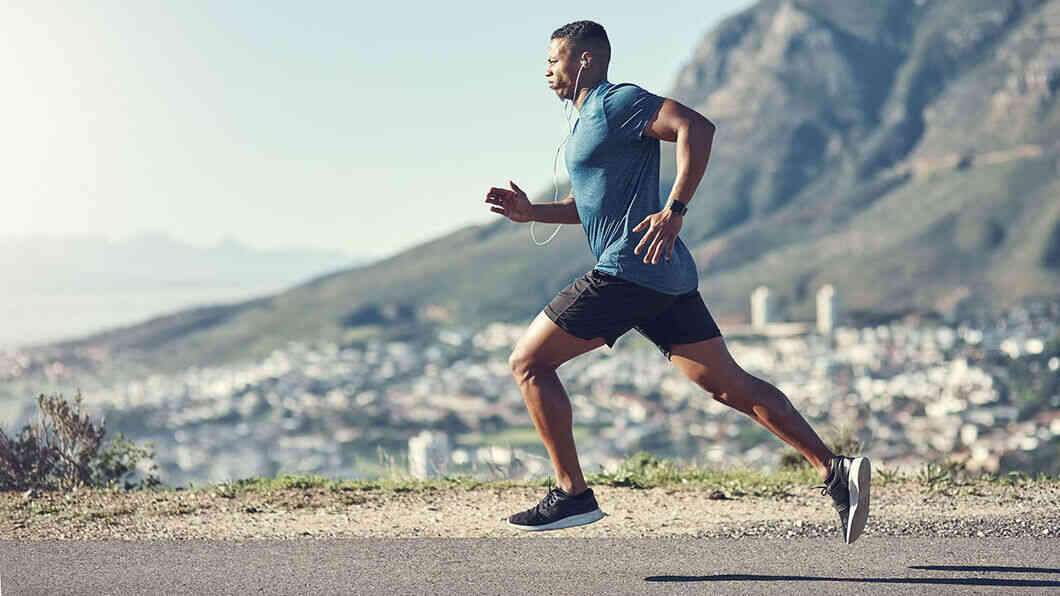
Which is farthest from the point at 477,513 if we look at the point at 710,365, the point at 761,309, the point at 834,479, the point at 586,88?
the point at 761,309

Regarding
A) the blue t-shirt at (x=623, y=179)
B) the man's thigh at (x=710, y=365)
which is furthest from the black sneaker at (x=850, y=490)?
the blue t-shirt at (x=623, y=179)

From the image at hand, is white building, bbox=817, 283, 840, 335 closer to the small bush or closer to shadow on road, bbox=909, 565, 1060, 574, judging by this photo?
the small bush

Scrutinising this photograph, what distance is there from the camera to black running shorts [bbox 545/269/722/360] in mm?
4441

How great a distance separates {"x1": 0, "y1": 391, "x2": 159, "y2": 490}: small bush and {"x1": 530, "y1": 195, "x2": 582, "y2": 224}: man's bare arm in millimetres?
2752

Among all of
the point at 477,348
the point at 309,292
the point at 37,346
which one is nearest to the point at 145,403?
the point at 37,346

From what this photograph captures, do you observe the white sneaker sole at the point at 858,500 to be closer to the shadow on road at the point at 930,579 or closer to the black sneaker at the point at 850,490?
the black sneaker at the point at 850,490

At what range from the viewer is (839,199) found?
471 feet

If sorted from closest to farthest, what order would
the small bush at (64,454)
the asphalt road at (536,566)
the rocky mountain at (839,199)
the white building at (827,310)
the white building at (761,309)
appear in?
the asphalt road at (536,566) < the small bush at (64,454) < the white building at (827,310) < the white building at (761,309) < the rocky mountain at (839,199)

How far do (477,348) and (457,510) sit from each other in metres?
109

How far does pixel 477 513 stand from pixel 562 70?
2.08m

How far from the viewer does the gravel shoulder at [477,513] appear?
4.88 metres

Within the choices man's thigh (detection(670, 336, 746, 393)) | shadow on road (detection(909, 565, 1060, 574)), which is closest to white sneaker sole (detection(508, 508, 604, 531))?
man's thigh (detection(670, 336, 746, 393))

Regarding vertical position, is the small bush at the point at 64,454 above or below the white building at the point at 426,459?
above

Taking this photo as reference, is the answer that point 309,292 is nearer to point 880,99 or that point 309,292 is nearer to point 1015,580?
point 880,99
